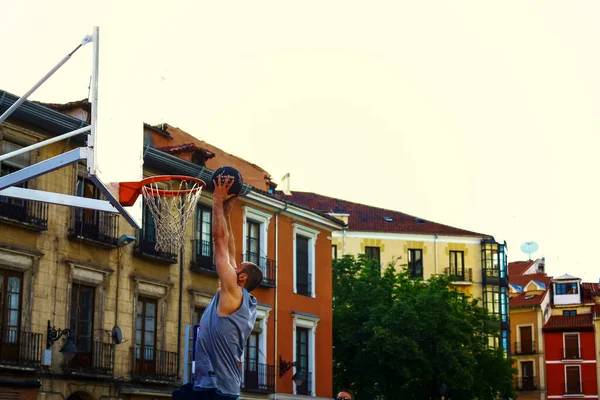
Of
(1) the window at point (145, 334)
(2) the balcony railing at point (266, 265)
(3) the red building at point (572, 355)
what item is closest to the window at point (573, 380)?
(3) the red building at point (572, 355)

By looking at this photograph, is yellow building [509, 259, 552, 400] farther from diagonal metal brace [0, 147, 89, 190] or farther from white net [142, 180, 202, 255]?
diagonal metal brace [0, 147, 89, 190]

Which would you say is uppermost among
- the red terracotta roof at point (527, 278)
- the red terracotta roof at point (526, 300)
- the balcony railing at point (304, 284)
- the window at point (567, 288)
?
the red terracotta roof at point (527, 278)

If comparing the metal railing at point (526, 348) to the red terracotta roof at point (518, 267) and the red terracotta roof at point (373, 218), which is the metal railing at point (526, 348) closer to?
the red terracotta roof at point (518, 267)

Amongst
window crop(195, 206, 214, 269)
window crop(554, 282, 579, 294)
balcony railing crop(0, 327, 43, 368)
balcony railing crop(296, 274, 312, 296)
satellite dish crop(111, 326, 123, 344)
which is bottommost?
balcony railing crop(0, 327, 43, 368)

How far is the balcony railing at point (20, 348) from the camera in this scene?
2617 centimetres

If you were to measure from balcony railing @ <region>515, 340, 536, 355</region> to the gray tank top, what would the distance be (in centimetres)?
7303

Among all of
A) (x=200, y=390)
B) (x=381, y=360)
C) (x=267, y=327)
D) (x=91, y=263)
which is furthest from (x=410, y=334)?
(x=200, y=390)

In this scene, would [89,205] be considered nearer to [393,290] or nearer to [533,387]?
[393,290]

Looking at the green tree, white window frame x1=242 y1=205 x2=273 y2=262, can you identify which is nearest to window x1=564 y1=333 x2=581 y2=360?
the green tree

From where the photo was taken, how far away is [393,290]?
44312mm

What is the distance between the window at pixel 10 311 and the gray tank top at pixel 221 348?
1999cm

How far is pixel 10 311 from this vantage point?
87.5ft

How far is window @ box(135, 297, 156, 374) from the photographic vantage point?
103 feet

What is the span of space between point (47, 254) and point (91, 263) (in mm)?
1776
